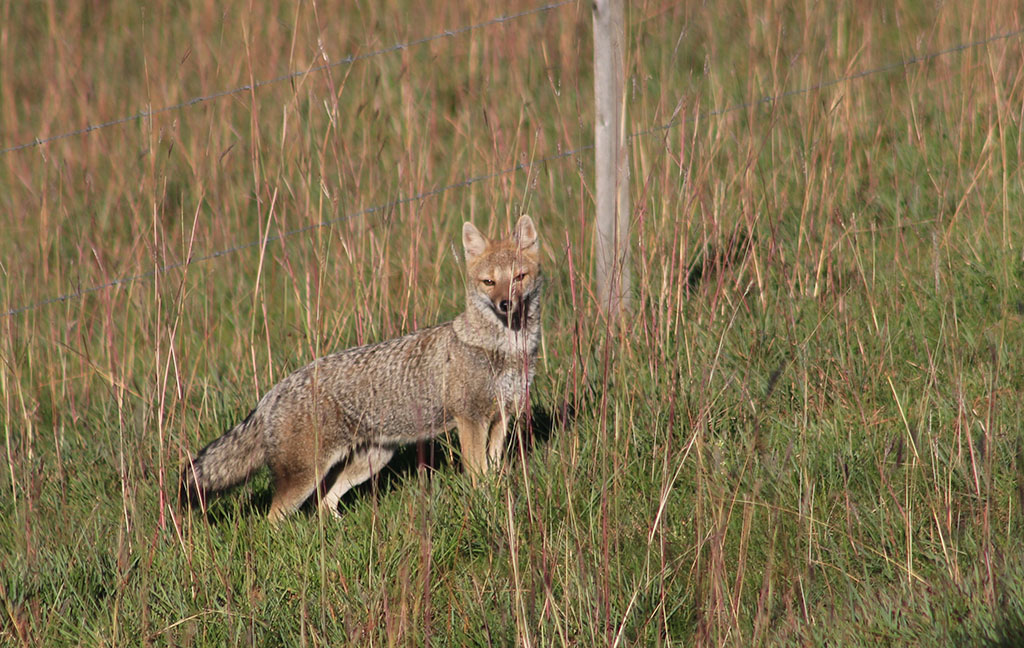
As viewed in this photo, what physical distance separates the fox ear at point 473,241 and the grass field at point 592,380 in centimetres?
14

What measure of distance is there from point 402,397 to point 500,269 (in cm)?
76

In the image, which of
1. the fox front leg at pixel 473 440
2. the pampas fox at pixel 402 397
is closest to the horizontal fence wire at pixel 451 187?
the pampas fox at pixel 402 397

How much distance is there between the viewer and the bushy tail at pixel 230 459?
4.37 meters

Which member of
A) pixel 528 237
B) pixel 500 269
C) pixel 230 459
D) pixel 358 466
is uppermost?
pixel 528 237

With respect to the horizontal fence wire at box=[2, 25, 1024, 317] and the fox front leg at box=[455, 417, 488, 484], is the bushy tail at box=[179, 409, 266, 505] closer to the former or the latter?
the horizontal fence wire at box=[2, 25, 1024, 317]

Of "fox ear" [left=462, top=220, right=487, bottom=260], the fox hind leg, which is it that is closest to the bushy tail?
the fox hind leg

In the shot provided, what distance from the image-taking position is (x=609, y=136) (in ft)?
15.8

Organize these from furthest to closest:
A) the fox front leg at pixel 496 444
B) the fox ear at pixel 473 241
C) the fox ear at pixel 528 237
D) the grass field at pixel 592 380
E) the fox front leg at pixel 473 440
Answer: the fox ear at pixel 473 241
the fox ear at pixel 528 237
the fox front leg at pixel 473 440
the fox front leg at pixel 496 444
the grass field at pixel 592 380

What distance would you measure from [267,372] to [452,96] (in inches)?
148

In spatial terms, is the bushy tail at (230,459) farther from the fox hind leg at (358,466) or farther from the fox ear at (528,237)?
the fox ear at (528,237)

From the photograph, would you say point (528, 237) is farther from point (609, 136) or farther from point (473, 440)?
point (473, 440)

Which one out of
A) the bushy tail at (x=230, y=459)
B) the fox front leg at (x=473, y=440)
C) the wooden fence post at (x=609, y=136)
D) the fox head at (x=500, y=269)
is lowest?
the fox front leg at (x=473, y=440)

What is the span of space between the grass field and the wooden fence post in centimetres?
14

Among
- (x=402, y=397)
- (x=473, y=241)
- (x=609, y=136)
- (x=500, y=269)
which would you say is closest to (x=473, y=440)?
(x=402, y=397)
